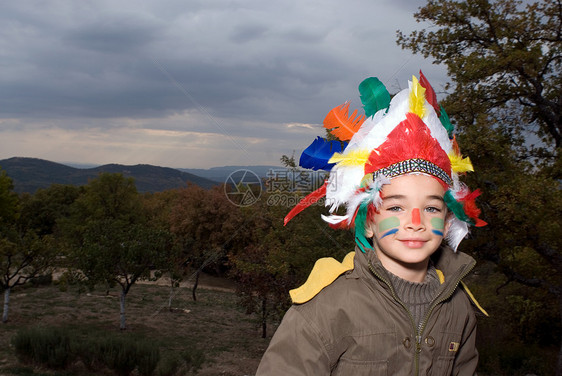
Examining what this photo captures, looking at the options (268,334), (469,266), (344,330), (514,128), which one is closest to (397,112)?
(469,266)

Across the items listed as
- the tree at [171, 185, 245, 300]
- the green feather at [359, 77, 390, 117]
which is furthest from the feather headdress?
the tree at [171, 185, 245, 300]

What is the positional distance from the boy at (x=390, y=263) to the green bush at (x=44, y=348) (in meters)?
13.7

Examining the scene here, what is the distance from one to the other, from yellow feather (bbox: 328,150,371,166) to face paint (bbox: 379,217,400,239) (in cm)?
33

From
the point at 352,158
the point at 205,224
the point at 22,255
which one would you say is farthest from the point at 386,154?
the point at 205,224

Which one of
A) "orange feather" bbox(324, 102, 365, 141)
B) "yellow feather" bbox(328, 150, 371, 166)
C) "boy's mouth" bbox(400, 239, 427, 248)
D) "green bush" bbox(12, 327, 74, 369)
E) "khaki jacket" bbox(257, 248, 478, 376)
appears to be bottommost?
"green bush" bbox(12, 327, 74, 369)

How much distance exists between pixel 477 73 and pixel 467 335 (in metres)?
9.66

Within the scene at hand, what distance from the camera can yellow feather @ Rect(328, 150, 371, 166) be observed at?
2330 mm

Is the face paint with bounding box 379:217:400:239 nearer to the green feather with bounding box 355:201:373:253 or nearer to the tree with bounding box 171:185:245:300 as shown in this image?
the green feather with bounding box 355:201:373:253

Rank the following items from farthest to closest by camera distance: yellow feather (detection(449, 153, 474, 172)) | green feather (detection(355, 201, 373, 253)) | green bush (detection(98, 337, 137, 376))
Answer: green bush (detection(98, 337, 137, 376)) → yellow feather (detection(449, 153, 474, 172)) → green feather (detection(355, 201, 373, 253))

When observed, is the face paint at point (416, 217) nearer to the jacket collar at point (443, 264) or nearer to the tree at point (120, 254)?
the jacket collar at point (443, 264)

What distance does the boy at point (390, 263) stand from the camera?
192cm

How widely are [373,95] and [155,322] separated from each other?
72.1 feet

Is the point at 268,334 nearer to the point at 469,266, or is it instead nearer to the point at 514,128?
the point at 514,128

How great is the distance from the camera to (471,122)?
10.9m
